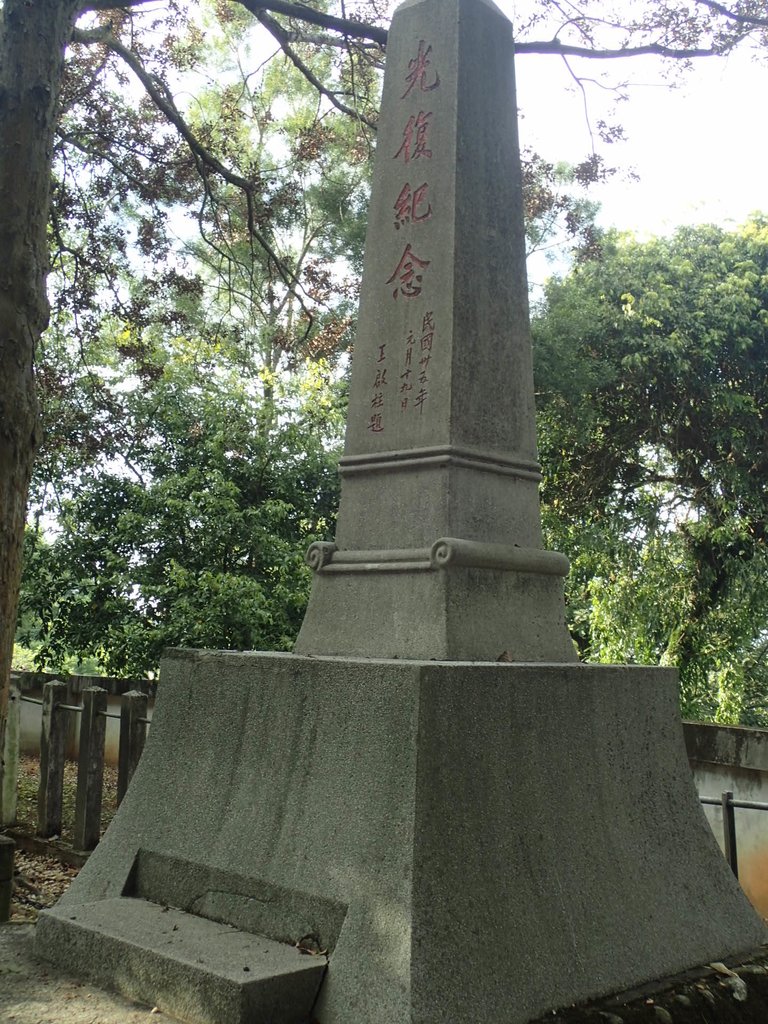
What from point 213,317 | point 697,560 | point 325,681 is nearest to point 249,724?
point 325,681

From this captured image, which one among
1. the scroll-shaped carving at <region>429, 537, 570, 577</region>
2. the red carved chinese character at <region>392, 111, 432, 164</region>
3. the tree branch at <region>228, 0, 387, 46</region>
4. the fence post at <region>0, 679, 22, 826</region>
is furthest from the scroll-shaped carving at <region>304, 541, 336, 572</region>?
the tree branch at <region>228, 0, 387, 46</region>

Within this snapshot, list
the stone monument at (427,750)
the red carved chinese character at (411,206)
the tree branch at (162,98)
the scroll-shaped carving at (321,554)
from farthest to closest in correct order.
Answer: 1. the tree branch at (162,98)
2. the red carved chinese character at (411,206)
3. the scroll-shaped carving at (321,554)
4. the stone monument at (427,750)

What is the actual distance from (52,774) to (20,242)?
3.38 metres

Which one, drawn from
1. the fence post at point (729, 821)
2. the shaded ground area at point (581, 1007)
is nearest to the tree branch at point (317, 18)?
the fence post at point (729, 821)

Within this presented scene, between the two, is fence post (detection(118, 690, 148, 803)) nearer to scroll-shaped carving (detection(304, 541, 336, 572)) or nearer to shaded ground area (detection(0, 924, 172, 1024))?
scroll-shaped carving (detection(304, 541, 336, 572))

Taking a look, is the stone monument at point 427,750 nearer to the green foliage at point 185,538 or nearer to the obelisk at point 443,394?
the obelisk at point 443,394

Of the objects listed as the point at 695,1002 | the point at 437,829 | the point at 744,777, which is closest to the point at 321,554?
the point at 437,829

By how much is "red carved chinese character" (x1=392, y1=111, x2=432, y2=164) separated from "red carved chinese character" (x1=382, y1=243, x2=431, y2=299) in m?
0.40

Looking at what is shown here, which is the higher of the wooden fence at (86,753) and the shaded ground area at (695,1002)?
the wooden fence at (86,753)

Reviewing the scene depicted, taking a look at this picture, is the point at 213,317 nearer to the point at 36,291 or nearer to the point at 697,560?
the point at 697,560

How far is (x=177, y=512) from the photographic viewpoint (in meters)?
8.86

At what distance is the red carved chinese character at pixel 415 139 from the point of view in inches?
165

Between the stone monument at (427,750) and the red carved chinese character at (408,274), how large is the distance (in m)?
0.01

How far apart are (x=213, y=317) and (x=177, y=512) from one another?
44.4 ft
